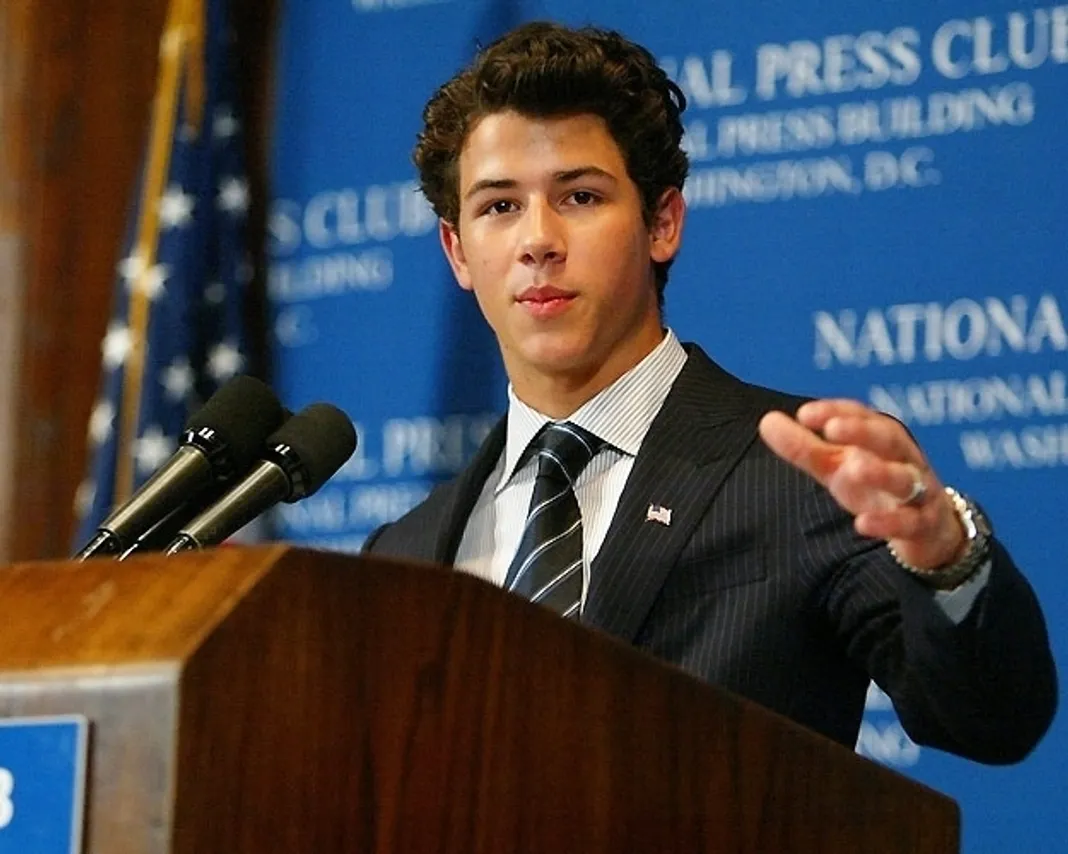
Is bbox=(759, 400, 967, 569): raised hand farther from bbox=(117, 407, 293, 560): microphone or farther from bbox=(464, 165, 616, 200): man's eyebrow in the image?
bbox=(464, 165, 616, 200): man's eyebrow

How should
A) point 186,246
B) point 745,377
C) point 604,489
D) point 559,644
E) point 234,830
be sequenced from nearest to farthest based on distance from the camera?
point 234,830
point 559,644
point 604,489
point 745,377
point 186,246

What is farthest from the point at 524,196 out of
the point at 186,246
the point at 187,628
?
the point at 186,246

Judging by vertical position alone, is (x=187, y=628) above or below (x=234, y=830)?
above

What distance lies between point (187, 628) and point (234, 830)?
0.36ft

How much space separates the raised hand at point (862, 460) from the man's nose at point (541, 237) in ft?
2.93

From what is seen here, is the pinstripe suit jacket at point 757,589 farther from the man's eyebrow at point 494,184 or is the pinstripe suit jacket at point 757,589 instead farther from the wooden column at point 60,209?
the wooden column at point 60,209

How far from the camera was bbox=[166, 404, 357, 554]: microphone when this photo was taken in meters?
1.44

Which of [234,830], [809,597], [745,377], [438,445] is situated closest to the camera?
[234,830]

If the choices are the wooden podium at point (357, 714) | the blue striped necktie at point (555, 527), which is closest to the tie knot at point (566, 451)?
the blue striped necktie at point (555, 527)

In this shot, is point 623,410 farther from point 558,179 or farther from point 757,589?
point 757,589

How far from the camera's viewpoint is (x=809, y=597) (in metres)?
1.84

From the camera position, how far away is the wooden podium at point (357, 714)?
1.02 m

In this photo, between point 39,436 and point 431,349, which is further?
point 39,436

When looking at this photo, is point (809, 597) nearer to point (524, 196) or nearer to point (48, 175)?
point (524, 196)
